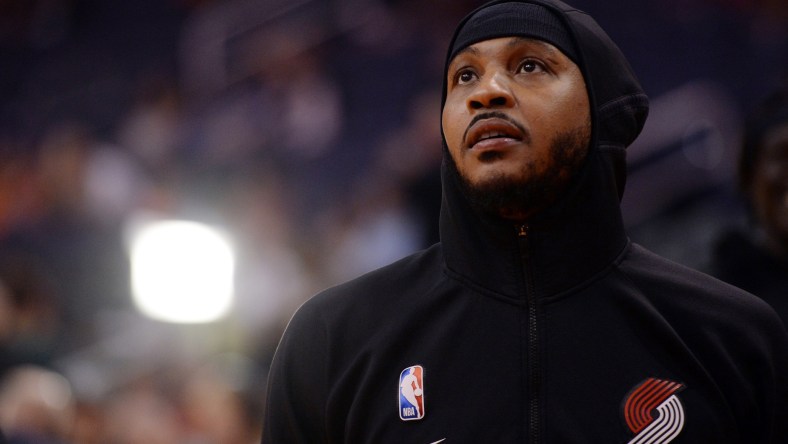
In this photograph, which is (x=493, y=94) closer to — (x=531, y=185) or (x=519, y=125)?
(x=519, y=125)

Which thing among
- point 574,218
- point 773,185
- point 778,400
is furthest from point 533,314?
point 773,185

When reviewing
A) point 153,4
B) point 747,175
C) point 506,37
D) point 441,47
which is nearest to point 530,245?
point 506,37

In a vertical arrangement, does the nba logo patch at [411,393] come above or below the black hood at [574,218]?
below

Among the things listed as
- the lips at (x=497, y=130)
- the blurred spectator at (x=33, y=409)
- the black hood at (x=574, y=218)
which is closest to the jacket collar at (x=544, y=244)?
the black hood at (x=574, y=218)

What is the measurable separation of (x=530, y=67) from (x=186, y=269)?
4542 mm

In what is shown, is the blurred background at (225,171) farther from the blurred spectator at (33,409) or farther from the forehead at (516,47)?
the forehead at (516,47)

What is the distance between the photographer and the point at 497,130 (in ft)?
6.73

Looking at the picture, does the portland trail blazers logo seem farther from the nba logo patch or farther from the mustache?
the mustache

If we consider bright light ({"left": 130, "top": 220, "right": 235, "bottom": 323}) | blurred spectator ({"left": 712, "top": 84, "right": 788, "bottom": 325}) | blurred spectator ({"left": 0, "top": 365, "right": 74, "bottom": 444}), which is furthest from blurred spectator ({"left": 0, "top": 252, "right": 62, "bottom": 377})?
blurred spectator ({"left": 712, "top": 84, "right": 788, "bottom": 325})

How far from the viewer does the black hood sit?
2117mm

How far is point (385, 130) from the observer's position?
759 cm

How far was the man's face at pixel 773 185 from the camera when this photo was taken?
320cm

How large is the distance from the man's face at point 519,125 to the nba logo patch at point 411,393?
337 millimetres

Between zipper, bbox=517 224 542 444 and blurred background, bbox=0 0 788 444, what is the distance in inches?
126
